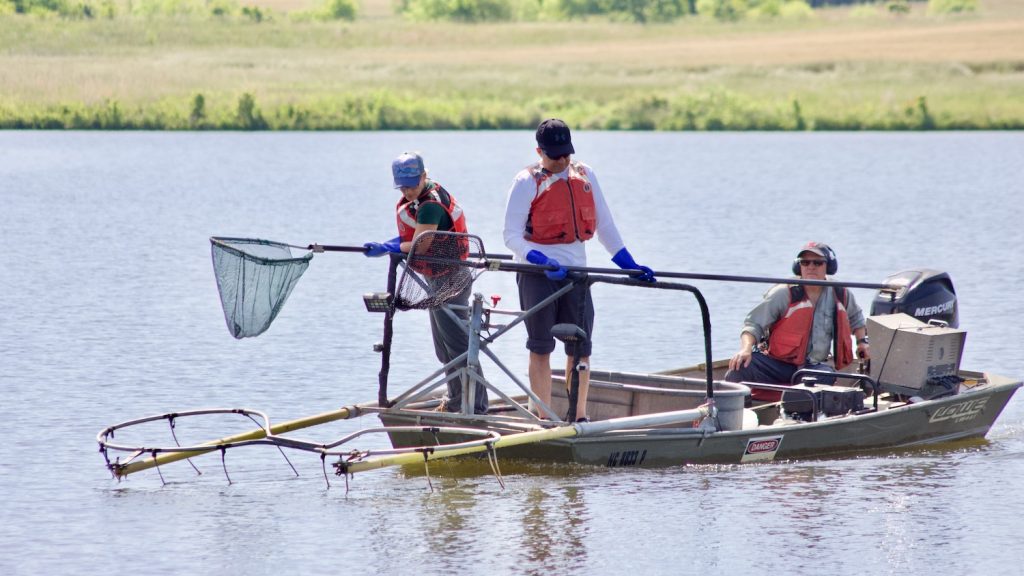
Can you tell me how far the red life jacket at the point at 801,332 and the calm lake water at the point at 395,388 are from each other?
773mm

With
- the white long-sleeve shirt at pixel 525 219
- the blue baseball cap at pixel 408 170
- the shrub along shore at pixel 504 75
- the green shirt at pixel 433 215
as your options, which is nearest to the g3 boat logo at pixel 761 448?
the white long-sleeve shirt at pixel 525 219

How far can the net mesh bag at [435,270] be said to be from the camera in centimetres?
961

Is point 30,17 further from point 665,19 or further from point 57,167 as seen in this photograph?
point 665,19

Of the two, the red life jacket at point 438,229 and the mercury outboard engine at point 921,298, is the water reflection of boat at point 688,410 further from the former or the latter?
the red life jacket at point 438,229

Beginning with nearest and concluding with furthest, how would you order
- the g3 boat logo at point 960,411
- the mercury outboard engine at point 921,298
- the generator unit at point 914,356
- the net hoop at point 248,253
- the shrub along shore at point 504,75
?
1. the net hoop at point 248,253
2. the generator unit at point 914,356
3. the g3 boat logo at point 960,411
4. the mercury outboard engine at point 921,298
5. the shrub along shore at point 504,75

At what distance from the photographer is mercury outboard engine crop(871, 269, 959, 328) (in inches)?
464

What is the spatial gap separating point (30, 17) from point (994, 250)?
55.2m

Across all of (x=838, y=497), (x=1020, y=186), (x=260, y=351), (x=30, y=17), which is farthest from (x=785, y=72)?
(x=838, y=497)

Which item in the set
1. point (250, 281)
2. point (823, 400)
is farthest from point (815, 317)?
point (250, 281)

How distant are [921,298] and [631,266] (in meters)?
2.79

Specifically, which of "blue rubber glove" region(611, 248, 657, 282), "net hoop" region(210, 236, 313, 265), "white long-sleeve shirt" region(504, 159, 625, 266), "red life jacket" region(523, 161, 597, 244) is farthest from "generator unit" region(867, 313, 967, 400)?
"net hoop" region(210, 236, 313, 265)

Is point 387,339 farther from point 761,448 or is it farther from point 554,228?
point 761,448

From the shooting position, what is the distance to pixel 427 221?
32.2 feet

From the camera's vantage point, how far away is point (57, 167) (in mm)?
39406
